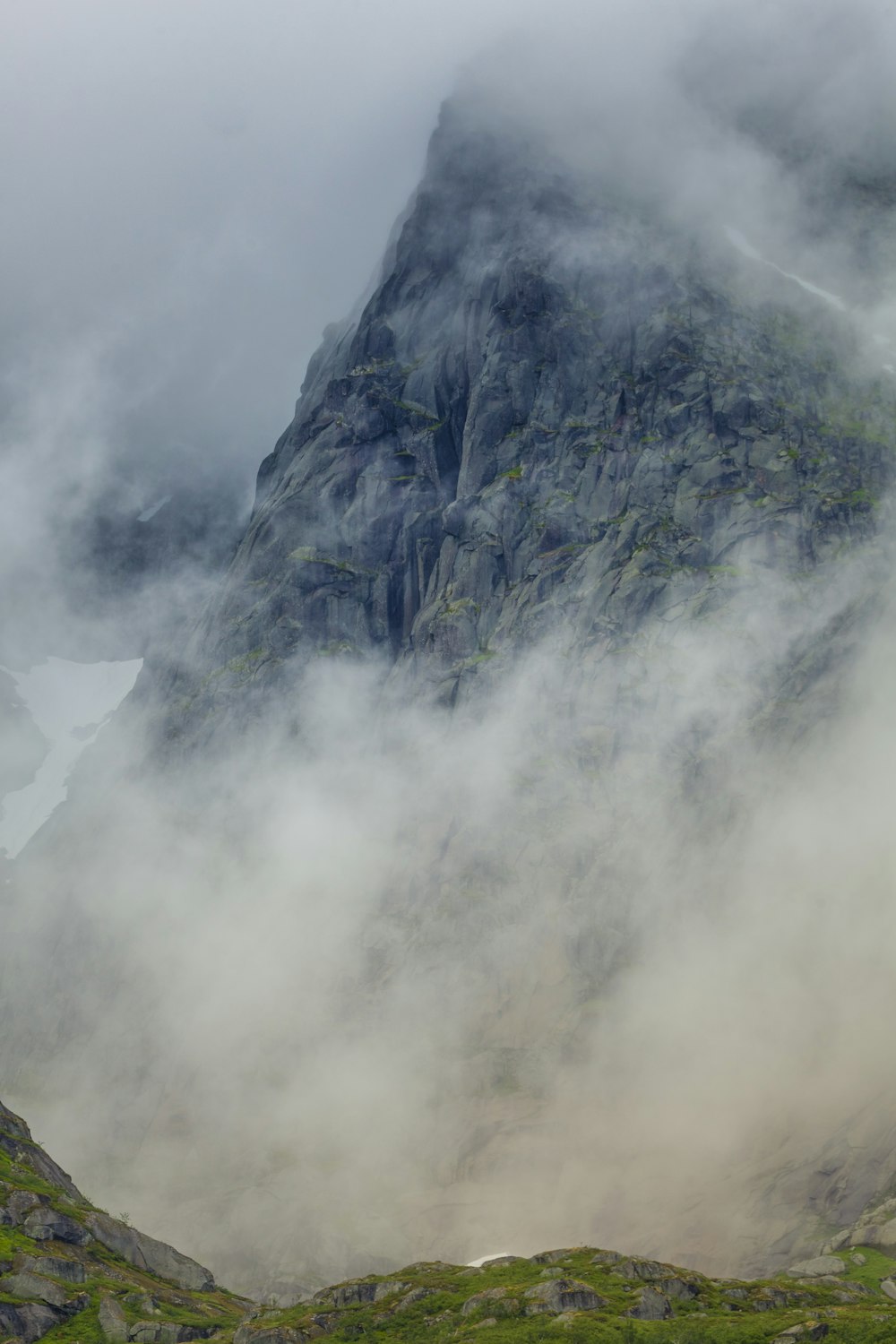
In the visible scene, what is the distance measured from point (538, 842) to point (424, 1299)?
77.0 m

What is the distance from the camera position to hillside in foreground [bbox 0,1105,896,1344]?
246ft

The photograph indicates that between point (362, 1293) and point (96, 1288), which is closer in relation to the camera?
point (96, 1288)

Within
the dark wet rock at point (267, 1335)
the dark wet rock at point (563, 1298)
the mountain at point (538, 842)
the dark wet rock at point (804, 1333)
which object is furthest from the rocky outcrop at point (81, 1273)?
the mountain at point (538, 842)

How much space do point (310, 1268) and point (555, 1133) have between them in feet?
95.5

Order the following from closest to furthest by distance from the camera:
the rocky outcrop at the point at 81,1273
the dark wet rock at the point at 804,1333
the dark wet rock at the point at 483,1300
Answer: the dark wet rock at the point at 804,1333 → the rocky outcrop at the point at 81,1273 → the dark wet rock at the point at 483,1300

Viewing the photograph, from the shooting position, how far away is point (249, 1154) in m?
148

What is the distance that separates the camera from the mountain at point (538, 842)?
134750 mm

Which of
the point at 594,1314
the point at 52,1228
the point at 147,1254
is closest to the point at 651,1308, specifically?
the point at 594,1314

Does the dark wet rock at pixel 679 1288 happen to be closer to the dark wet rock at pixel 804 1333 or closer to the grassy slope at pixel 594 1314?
the grassy slope at pixel 594 1314

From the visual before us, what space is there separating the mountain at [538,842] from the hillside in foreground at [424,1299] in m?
29.2

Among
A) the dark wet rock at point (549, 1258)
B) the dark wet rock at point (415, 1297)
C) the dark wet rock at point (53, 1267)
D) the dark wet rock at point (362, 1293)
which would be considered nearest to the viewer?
the dark wet rock at point (53, 1267)

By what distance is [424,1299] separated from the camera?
3398 inches

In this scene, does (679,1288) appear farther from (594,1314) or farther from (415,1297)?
(415,1297)

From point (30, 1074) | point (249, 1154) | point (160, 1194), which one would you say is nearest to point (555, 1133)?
point (249, 1154)
